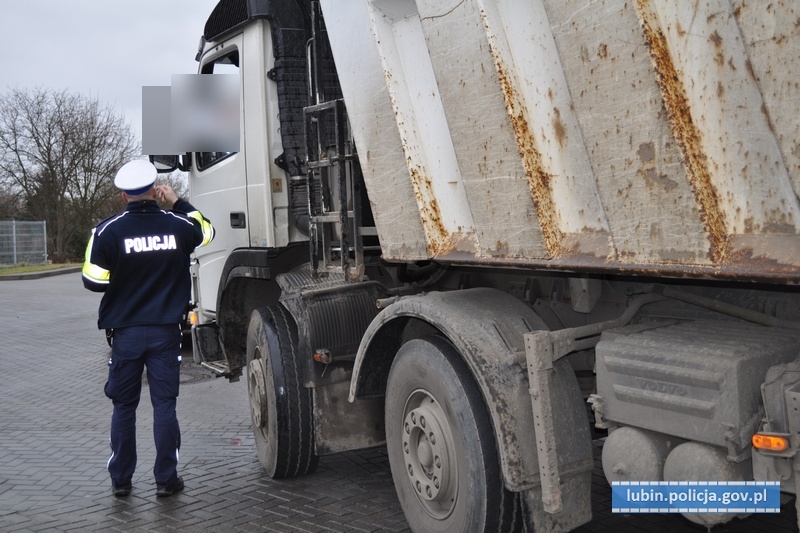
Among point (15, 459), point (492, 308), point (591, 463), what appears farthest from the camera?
point (15, 459)

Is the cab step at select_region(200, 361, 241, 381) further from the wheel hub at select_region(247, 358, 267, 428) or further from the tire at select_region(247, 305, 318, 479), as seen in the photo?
the tire at select_region(247, 305, 318, 479)

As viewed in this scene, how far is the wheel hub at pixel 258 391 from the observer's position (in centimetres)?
523

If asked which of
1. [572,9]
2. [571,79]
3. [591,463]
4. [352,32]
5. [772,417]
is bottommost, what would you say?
[591,463]

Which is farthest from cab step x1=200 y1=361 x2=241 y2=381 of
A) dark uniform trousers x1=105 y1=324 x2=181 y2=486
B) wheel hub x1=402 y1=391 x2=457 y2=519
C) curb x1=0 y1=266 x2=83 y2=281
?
curb x1=0 y1=266 x2=83 y2=281

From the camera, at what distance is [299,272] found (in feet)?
17.0

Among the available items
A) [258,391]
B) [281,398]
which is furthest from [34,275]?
[281,398]

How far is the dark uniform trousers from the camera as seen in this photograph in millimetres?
5109

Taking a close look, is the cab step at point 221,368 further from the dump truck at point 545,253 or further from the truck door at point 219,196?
the dump truck at point 545,253

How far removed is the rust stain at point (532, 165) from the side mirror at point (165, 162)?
354cm

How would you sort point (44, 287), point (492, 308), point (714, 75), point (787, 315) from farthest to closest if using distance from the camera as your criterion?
1. point (44, 287)
2. point (492, 308)
3. point (787, 315)
4. point (714, 75)

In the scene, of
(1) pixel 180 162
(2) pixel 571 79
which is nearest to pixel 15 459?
(1) pixel 180 162

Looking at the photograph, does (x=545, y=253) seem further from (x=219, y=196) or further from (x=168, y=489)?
(x=219, y=196)

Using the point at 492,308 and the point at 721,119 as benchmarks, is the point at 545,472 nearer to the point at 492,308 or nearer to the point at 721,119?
the point at 492,308

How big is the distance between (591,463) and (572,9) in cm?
162
